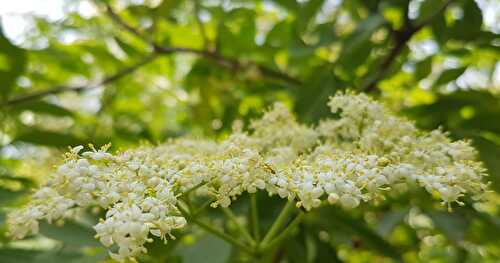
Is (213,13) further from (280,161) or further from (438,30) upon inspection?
(280,161)

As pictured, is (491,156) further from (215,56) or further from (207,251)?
(215,56)

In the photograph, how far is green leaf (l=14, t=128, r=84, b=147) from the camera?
1821 millimetres

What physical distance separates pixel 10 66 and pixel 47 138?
0.26m

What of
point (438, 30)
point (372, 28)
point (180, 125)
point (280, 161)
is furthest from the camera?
point (180, 125)

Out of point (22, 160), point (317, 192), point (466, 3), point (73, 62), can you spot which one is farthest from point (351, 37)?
point (22, 160)

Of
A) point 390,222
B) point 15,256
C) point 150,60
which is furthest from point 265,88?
point 15,256

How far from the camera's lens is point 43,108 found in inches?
75.4

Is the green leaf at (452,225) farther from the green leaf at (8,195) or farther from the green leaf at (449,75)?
the green leaf at (8,195)

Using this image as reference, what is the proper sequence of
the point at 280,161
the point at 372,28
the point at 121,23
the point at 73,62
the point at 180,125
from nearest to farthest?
the point at 280,161
the point at 372,28
the point at 121,23
the point at 73,62
the point at 180,125

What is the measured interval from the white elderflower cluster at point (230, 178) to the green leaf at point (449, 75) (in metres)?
0.57

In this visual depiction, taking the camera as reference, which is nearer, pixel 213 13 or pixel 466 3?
pixel 466 3

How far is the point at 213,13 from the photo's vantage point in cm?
→ 200

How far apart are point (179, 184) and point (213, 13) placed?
1.08m

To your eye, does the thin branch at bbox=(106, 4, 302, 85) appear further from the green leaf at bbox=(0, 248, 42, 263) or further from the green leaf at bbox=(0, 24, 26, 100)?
the green leaf at bbox=(0, 248, 42, 263)
